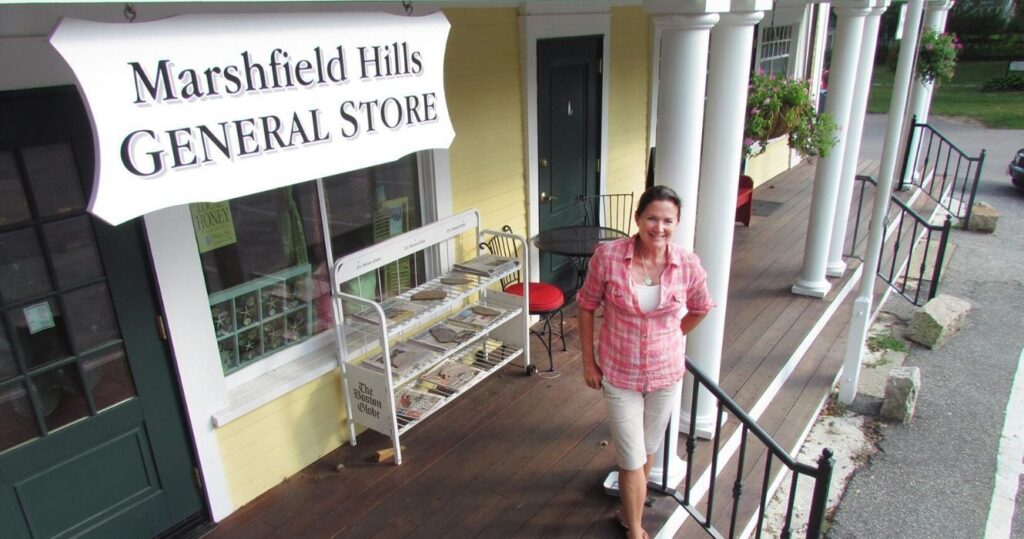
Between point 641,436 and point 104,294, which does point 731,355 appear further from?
point 104,294

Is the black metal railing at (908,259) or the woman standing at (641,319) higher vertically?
the woman standing at (641,319)

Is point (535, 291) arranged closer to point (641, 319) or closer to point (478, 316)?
point (478, 316)

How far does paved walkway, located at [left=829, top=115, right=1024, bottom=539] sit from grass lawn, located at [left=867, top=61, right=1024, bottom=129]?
34.2 feet

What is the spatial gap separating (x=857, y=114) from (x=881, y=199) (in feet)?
5.17

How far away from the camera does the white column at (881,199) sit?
4.12 m

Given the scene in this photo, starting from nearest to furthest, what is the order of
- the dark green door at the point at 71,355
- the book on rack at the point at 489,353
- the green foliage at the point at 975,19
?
the dark green door at the point at 71,355 → the book on rack at the point at 489,353 → the green foliage at the point at 975,19

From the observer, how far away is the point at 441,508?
337 centimetres

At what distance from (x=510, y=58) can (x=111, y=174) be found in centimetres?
313

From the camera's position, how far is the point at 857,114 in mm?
5531

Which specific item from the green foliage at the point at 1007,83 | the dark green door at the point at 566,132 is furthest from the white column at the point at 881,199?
the green foliage at the point at 1007,83

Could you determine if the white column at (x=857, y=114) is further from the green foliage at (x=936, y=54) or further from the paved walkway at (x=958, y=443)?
the green foliage at (x=936, y=54)

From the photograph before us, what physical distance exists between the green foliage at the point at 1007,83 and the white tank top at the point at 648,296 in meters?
24.5

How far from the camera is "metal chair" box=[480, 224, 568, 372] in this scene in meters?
4.59

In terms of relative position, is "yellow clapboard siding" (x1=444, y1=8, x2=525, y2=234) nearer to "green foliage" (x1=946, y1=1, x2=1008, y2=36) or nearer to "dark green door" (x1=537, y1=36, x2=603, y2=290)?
"dark green door" (x1=537, y1=36, x2=603, y2=290)
